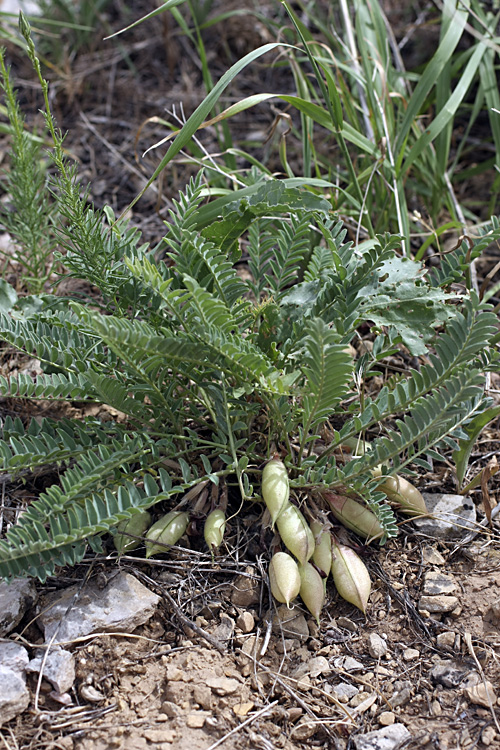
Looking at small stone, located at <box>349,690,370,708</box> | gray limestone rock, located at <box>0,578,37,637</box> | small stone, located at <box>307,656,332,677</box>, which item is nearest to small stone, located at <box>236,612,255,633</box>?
small stone, located at <box>307,656,332,677</box>

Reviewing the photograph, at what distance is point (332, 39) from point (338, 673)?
2520 mm

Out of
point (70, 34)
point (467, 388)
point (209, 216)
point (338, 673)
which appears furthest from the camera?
point (70, 34)

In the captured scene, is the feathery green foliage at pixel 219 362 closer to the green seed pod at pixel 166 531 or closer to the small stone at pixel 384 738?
the green seed pod at pixel 166 531

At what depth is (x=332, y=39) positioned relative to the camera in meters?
2.87

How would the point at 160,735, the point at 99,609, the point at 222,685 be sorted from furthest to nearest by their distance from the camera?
1. the point at 99,609
2. the point at 222,685
3. the point at 160,735

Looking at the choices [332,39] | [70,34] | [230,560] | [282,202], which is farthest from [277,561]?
[70,34]

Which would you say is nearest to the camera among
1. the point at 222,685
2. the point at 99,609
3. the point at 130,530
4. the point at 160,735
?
the point at 160,735

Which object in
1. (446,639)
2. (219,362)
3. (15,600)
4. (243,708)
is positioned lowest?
(446,639)

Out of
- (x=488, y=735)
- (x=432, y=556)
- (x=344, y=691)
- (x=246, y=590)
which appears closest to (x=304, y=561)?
(x=246, y=590)

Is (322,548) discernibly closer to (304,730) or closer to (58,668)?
(304,730)

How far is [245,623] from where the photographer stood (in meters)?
1.57

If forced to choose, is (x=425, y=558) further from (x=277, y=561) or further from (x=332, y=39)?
Result: (x=332, y=39)

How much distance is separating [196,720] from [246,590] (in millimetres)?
335

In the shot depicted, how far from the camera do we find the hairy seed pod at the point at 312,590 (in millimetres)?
1565
